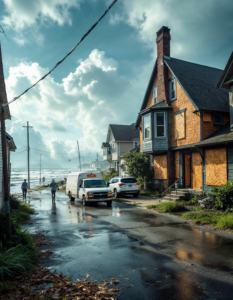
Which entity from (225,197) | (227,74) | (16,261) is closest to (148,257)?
(16,261)

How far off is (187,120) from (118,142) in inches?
1079

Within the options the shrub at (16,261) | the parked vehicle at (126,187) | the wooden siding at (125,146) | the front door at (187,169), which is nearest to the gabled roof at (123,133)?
the wooden siding at (125,146)

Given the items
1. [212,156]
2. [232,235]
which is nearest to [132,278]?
[232,235]

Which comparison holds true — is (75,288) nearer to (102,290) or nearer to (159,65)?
(102,290)

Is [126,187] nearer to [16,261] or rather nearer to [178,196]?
[178,196]

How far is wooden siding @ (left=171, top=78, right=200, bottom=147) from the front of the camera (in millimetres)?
17984

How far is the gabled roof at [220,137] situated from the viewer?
14222 mm

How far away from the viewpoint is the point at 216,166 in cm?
1552

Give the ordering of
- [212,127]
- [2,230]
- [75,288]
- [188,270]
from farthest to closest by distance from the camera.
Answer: [212,127]
[2,230]
[188,270]
[75,288]

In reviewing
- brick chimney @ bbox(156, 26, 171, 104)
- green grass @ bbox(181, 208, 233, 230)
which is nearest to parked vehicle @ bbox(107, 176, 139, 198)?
brick chimney @ bbox(156, 26, 171, 104)

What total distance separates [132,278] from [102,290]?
78cm

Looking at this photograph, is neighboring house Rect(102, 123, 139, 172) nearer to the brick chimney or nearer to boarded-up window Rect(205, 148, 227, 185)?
the brick chimney

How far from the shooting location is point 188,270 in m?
5.37

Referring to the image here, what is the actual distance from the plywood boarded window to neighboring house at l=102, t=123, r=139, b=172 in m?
22.3
